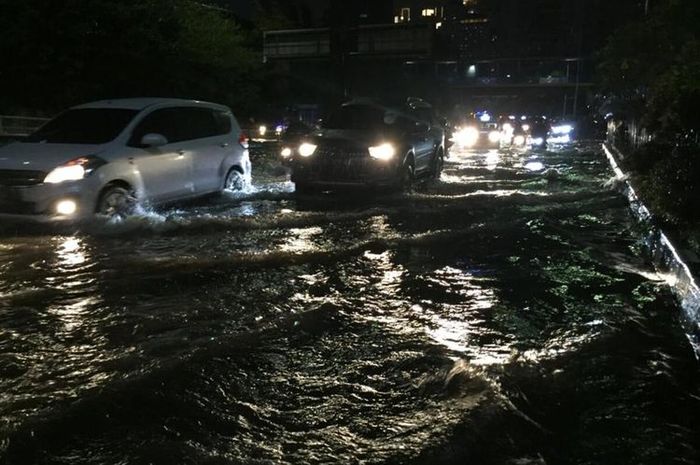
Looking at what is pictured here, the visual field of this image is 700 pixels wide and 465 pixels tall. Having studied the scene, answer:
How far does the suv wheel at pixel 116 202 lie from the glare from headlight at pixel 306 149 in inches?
156

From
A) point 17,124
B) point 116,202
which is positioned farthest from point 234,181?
point 17,124

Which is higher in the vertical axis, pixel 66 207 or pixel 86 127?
pixel 86 127

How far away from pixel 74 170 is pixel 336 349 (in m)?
5.24

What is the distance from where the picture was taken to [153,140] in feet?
30.2

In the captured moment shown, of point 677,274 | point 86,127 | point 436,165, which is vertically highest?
point 86,127

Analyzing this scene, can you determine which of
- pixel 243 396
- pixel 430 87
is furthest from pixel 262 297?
pixel 430 87

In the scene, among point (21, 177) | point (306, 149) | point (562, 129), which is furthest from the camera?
point (562, 129)

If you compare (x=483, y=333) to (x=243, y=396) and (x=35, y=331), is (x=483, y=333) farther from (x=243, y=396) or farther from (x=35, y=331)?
(x=35, y=331)

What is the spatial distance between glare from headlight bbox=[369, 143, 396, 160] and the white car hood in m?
5.04

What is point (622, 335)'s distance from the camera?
197 inches

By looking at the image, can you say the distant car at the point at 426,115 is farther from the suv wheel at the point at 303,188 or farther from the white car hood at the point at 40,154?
the white car hood at the point at 40,154

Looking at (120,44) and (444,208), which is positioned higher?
(120,44)

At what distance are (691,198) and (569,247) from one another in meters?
1.59

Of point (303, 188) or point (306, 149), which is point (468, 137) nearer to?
point (303, 188)
